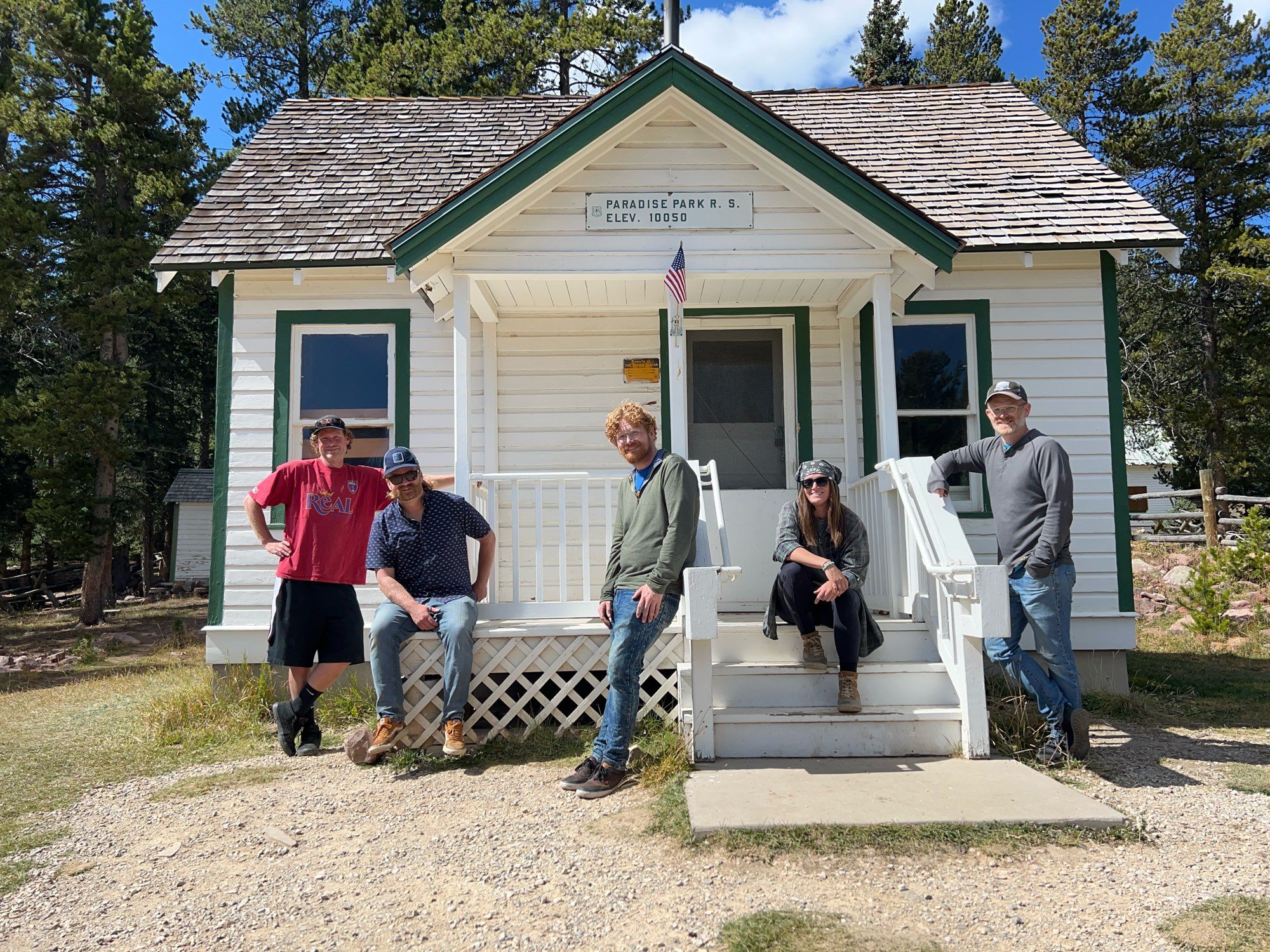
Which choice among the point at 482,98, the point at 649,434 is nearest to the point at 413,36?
the point at 482,98

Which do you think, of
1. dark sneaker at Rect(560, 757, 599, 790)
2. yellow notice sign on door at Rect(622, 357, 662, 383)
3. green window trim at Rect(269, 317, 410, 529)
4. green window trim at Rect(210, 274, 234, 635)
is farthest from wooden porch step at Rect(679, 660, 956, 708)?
green window trim at Rect(210, 274, 234, 635)

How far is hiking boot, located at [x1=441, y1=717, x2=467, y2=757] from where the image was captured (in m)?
4.96

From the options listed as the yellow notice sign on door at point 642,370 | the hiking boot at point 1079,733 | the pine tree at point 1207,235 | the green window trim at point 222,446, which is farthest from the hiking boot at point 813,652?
the pine tree at point 1207,235

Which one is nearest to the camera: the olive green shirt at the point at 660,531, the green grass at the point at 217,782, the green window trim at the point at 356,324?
the olive green shirt at the point at 660,531

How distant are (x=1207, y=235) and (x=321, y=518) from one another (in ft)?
82.5

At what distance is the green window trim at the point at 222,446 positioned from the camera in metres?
7.11

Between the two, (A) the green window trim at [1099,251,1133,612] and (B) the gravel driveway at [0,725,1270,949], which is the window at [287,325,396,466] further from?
(A) the green window trim at [1099,251,1133,612]

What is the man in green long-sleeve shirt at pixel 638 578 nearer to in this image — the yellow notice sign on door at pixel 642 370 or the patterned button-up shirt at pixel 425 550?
the patterned button-up shirt at pixel 425 550

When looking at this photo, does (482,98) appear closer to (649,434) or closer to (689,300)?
(689,300)

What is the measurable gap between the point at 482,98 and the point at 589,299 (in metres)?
4.51

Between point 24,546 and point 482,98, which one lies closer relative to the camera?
point 482,98

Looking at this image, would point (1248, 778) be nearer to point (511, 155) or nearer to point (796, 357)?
point (796, 357)

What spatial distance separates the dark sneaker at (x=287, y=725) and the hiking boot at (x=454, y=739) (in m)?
1.01

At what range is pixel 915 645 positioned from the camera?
5.54 metres
